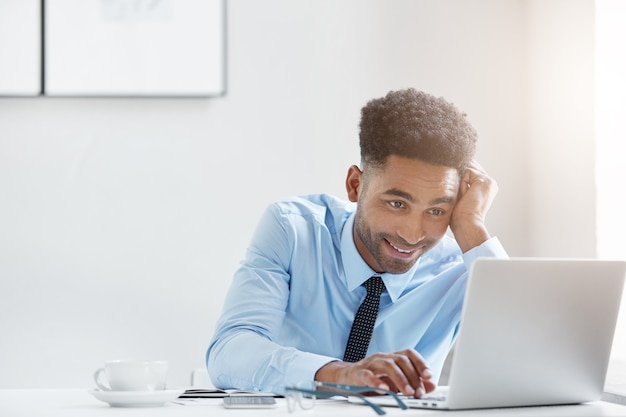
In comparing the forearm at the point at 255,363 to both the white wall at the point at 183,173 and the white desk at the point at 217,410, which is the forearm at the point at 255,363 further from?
the white wall at the point at 183,173

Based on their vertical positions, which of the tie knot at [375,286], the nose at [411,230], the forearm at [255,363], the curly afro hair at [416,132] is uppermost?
the curly afro hair at [416,132]

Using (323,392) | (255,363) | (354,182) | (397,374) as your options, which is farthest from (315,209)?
(323,392)

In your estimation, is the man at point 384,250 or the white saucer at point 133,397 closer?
the white saucer at point 133,397

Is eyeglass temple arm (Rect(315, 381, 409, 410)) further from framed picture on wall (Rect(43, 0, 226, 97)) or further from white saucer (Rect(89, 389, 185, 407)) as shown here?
framed picture on wall (Rect(43, 0, 226, 97))

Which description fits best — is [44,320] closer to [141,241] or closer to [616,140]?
[141,241]

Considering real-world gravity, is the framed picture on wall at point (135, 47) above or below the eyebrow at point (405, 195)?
above

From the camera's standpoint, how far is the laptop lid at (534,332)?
3.81 ft

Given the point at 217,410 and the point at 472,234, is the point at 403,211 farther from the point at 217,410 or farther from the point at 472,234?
the point at 217,410

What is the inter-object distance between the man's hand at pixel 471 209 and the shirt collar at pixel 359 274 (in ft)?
0.39

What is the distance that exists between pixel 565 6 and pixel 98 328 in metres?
1.80

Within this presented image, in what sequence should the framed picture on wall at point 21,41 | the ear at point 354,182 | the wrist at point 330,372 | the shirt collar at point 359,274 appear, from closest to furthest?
1. the wrist at point 330,372
2. the shirt collar at point 359,274
3. the ear at point 354,182
4. the framed picture on wall at point 21,41

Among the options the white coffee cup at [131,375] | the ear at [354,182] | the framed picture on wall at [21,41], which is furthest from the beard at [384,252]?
the framed picture on wall at [21,41]

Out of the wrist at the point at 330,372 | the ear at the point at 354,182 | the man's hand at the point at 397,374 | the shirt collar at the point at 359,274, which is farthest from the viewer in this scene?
the ear at the point at 354,182

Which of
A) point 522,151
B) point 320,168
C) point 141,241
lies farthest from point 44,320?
point 522,151
